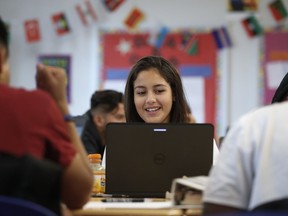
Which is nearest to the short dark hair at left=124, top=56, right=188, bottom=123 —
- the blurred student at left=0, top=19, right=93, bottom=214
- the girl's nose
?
the girl's nose

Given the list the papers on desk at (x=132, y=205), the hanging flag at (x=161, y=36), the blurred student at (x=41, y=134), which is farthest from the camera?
the hanging flag at (x=161, y=36)

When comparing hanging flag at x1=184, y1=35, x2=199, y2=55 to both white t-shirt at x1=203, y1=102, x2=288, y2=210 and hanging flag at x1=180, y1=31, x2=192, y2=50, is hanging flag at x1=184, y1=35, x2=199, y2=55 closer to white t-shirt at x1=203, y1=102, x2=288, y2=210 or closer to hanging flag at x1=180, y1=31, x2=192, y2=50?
hanging flag at x1=180, y1=31, x2=192, y2=50

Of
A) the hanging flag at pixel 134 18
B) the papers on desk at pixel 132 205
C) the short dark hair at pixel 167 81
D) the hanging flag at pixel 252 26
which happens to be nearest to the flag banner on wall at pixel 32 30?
the hanging flag at pixel 134 18

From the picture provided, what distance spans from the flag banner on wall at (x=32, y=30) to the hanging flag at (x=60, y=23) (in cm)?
17

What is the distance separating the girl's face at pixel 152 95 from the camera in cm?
287

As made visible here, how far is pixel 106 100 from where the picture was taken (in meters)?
4.04

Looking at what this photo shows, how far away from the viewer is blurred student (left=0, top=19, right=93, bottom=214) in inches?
59.7

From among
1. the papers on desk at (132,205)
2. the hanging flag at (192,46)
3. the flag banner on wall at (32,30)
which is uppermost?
the flag banner on wall at (32,30)

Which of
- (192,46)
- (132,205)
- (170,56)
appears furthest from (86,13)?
(132,205)

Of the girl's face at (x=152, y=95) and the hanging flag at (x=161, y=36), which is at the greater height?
the hanging flag at (x=161, y=36)

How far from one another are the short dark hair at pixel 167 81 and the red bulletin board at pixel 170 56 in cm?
182

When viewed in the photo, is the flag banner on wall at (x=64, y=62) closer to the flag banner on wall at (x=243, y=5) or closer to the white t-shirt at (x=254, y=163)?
the flag banner on wall at (x=243, y=5)

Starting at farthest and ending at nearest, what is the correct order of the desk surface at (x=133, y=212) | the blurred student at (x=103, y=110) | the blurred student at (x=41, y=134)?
the blurred student at (x=103, y=110), the desk surface at (x=133, y=212), the blurred student at (x=41, y=134)

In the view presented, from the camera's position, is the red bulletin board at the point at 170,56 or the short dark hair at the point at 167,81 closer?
the short dark hair at the point at 167,81
